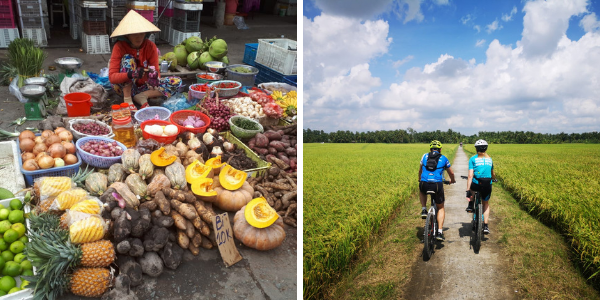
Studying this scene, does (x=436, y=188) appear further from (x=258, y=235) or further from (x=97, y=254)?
(x=97, y=254)

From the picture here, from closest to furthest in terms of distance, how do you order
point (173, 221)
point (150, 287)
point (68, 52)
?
point (150, 287)
point (173, 221)
point (68, 52)

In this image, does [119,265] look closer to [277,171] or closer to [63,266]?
[63,266]

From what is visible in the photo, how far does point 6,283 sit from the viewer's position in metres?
3.22

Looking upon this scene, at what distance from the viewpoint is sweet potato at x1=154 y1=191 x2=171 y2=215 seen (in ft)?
12.7

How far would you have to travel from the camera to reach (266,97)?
276 inches

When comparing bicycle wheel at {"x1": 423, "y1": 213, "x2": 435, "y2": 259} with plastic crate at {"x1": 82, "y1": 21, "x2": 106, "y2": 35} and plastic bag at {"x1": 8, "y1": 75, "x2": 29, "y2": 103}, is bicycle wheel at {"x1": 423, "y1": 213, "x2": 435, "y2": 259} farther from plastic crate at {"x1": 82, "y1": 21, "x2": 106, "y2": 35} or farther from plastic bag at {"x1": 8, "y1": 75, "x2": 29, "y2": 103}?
plastic crate at {"x1": 82, "y1": 21, "x2": 106, "y2": 35}

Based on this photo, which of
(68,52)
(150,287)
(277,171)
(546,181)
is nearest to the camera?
(150,287)

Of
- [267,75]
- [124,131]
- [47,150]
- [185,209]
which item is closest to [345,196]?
[185,209]

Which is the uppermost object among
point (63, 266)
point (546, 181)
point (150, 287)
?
point (546, 181)

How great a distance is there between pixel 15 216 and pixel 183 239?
1.38 m

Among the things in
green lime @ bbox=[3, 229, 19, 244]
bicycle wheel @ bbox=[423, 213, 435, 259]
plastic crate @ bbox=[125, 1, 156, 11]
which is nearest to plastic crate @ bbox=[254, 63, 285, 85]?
plastic crate @ bbox=[125, 1, 156, 11]

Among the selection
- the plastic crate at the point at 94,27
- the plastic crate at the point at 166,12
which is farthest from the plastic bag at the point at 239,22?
the plastic crate at the point at 94,27

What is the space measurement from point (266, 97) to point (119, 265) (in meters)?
4.01

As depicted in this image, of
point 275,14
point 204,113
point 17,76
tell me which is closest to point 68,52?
point 17,76
